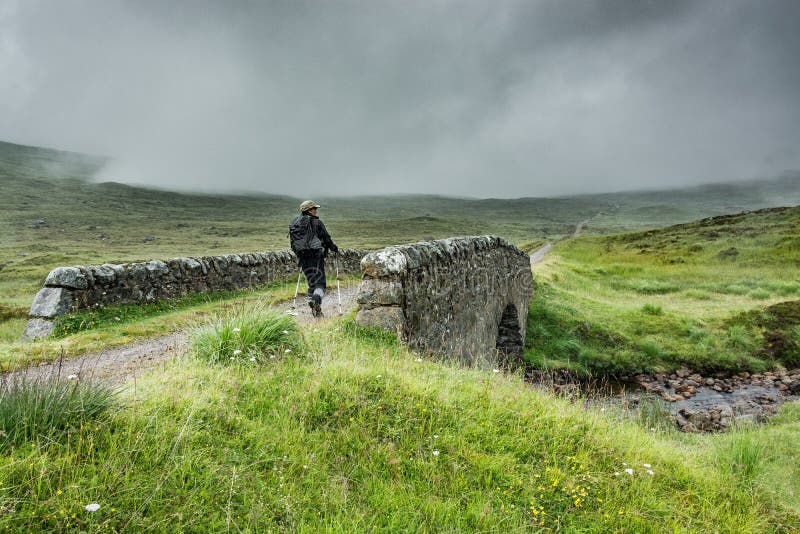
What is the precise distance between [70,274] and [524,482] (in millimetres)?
11125

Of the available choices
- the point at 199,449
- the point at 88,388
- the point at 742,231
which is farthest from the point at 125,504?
the point at 742,231

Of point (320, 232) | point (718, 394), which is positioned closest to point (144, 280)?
point (320, 232)

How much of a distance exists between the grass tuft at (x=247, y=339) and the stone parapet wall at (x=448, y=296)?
186 cm

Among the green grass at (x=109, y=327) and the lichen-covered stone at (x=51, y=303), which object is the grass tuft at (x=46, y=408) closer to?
the green grass at (x=109, y=327)

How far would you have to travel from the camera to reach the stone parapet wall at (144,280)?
10.4 m

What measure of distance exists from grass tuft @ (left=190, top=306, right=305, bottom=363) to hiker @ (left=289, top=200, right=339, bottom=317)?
4.12 metres

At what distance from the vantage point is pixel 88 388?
3.49 meters

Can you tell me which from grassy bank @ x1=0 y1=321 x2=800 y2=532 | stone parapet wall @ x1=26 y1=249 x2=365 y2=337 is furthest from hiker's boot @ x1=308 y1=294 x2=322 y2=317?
stone parapet wall @ x1=26 y1=249 x2=365 y2=337

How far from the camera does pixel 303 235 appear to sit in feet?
34.5

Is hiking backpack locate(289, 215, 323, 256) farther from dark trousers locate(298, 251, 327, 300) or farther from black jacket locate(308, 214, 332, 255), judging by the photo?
dark trousers locate(298, 251, 327, 300)

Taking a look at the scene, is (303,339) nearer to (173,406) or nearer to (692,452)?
(173,406)

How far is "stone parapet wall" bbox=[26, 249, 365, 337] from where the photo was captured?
10.4 m

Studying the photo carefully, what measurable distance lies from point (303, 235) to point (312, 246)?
0.32 meters

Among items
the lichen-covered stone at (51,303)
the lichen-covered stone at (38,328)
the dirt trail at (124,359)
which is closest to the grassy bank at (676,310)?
the dirt trail at (124,359)
